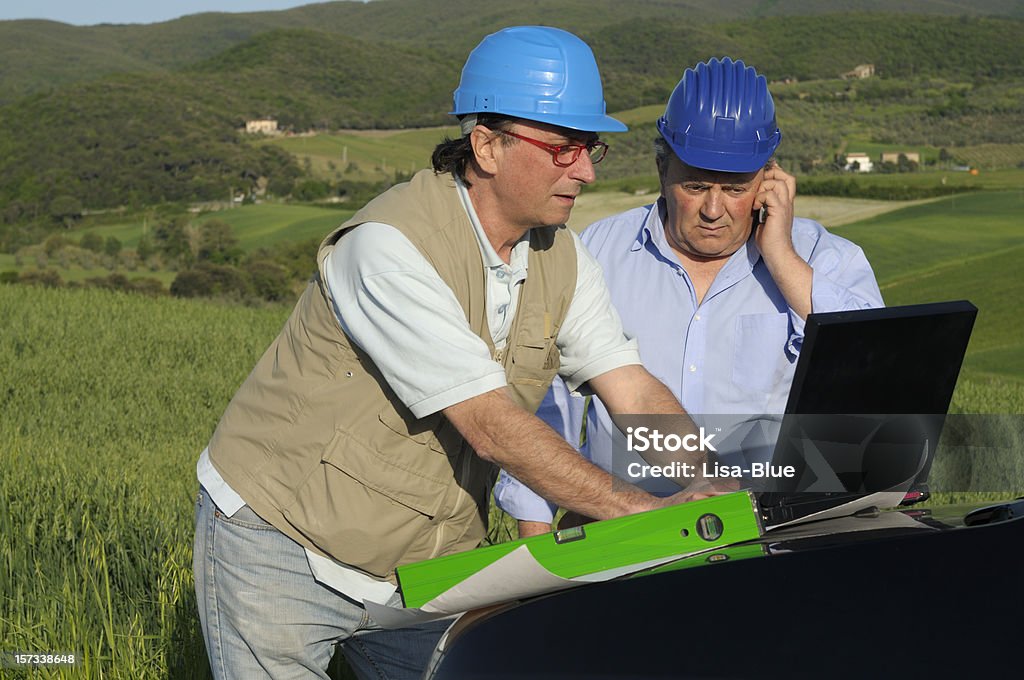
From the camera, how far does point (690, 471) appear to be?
2.31 m

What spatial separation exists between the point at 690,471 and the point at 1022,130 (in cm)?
9442

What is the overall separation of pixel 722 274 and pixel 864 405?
1.70 meters

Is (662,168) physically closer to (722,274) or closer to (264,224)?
(722,274)

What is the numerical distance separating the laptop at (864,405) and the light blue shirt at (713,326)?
4.45 ft

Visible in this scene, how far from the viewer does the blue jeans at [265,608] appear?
2.41 metres

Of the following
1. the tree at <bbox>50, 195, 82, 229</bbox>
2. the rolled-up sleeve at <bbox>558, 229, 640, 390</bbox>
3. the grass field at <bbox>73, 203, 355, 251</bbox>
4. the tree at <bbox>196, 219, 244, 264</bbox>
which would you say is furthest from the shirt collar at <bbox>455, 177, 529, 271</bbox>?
the tree at <bbox>50, 195, 82, 229</bbox>

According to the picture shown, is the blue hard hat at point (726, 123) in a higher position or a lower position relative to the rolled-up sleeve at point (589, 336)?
higher

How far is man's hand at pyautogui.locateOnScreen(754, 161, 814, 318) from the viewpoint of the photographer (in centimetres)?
314

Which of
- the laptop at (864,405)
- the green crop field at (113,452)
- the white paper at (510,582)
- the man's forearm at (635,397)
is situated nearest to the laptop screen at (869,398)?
the laptop at (864,405)

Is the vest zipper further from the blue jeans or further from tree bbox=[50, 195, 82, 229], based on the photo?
tree bbox=[50, 195, 82, 229]

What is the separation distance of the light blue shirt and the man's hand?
0.04 metres

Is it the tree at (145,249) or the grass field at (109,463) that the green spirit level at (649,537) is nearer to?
the grass field at (109,463)

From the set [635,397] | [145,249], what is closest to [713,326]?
[635,397]

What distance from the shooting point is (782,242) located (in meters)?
3.21
